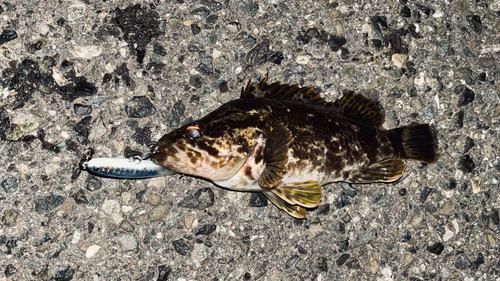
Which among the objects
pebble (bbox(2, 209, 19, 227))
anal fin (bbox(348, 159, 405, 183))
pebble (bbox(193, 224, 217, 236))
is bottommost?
pebble (bbox(193, 224, 217, 236))

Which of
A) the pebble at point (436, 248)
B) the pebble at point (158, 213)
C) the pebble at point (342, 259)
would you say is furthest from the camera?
the pebble at point (436, 248)

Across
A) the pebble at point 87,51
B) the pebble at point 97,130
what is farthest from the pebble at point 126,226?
the pebble at point 87,51

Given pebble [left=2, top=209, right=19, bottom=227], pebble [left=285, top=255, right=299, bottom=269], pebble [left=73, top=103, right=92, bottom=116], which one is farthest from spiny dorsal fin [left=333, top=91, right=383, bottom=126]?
pebble [left=2, top=209, right=19, bottom=227]

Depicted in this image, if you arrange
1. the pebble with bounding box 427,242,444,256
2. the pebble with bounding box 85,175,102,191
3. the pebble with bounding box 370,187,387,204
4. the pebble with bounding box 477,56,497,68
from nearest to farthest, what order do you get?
the pebble with bounding box 85,175,102,191 < the pebble with bounding box 370,187,387,204 < the pebble with bounding box 427,242,444,256 < the pebble with bounding box 477,56,497,68

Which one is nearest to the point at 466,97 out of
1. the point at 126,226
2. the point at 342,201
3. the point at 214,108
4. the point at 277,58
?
the point at 342,201

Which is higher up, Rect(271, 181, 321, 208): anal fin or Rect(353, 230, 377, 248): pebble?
Rect(271, 181, 321, 208): anal fin

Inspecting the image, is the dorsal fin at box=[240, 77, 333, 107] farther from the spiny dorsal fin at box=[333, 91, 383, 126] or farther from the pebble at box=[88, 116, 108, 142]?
the pebble at box=[88, 116, 108, 142]

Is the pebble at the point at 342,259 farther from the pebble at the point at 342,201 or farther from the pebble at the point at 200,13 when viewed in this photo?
the pebble at the point at 200,13

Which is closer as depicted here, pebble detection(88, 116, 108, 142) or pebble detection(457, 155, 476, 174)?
pebble detection(88, 116, 108, 142)

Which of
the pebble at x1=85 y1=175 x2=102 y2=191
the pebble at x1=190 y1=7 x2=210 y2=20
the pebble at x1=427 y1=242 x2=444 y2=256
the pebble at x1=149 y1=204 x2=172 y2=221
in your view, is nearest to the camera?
the pebble at x1=85 y1=175 x2=102 y2=191
